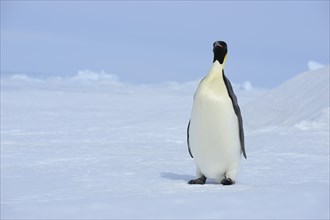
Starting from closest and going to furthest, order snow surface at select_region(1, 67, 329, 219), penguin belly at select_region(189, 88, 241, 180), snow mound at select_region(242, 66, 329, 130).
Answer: snow surface at select_region(1, 67, 329, 219), penguin belly at select_region(189, 88, 241, 180), snow mound at select_region(242, 66, 329, 130)

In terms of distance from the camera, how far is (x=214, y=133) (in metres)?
5.47

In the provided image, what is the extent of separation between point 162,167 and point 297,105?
6820 mm

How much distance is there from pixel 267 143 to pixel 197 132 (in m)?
5.12

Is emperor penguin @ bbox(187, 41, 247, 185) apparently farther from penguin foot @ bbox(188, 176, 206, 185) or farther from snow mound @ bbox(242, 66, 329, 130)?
snow mound @ bbox(242, 66, 329, 130)

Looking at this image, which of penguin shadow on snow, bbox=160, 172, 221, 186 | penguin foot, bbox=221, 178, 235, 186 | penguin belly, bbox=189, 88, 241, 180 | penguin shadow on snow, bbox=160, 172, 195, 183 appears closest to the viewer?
penguin belly, bbox=189, 88, 241, 180

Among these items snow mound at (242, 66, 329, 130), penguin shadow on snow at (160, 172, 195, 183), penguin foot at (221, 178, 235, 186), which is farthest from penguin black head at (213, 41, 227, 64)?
snow mound at (242, 66, 329, 130)

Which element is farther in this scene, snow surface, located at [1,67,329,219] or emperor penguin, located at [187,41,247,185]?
emperor penguin, located at [187,41,247,185]

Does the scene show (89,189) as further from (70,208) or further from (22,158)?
(22,158)

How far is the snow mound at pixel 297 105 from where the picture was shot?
38.7 ft

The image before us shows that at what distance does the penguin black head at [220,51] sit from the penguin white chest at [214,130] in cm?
23

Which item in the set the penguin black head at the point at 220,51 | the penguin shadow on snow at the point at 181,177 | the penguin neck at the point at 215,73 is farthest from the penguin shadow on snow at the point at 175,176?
the penguin black head at the point at 220,51

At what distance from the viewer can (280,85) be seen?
54.0 ft

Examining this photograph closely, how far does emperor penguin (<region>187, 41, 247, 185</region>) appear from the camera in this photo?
542 cm

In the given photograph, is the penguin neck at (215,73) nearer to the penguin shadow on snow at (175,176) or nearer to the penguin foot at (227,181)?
the penguin foot at (227,181)
